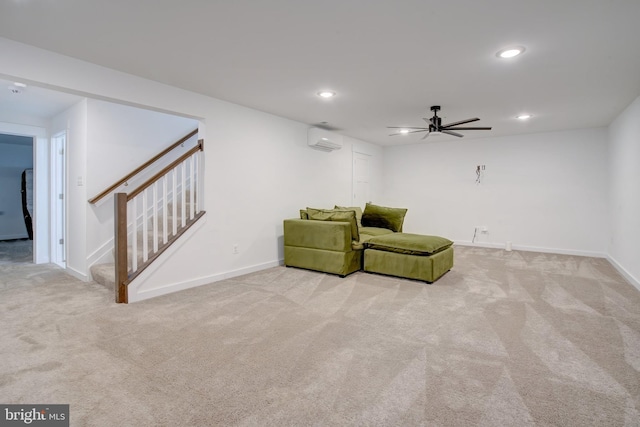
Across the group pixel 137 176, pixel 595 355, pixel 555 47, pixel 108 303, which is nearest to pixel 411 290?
pixel 595 355

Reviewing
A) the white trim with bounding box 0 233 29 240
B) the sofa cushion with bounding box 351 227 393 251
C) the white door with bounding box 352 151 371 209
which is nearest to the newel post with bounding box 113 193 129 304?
the sofa cushion with bounding box 351 227 393 251

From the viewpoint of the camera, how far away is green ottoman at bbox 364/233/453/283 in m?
3.96

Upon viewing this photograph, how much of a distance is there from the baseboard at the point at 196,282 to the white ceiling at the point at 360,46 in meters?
2.19

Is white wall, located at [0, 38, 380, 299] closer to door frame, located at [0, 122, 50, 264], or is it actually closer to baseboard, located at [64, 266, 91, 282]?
baseboard, located at [64, 266, 91, 282]

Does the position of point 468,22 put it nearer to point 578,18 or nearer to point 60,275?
point 578,18

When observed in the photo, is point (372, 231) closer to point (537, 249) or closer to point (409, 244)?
point (409, 244)

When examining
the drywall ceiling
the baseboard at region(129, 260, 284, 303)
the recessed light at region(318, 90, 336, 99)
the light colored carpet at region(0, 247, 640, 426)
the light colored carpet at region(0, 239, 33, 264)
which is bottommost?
the light colored carpet at region(0, 247, 640, 426)

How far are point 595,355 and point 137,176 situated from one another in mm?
5121

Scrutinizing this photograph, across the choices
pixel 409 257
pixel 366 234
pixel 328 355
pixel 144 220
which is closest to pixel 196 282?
pixel 144 220

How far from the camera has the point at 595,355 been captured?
7.22 ft

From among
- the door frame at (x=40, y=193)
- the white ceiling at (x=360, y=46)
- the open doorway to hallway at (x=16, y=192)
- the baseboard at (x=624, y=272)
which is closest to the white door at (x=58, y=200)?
the door frame at (x=40, y=193)

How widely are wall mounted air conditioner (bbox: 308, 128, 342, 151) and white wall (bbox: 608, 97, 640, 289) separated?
4020 millimetres

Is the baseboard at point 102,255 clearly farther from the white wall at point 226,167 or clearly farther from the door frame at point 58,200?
the door frame at point 58,200

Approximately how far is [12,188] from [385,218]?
8.63 meters
